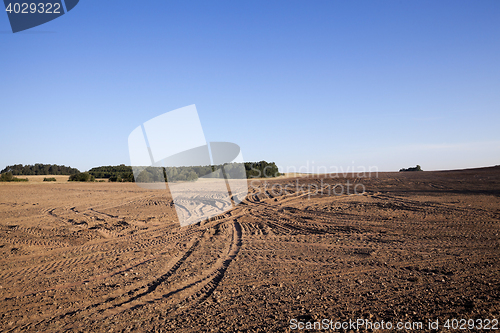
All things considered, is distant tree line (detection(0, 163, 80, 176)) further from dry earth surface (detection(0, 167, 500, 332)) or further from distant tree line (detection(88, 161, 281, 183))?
dry earth surface (detection(0, 167, 500, 332))

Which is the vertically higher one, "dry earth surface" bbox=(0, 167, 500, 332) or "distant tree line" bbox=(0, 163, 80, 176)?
"distant tree line" bbox=(0, 163, 80, 176)

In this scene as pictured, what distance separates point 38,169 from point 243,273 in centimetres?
6217

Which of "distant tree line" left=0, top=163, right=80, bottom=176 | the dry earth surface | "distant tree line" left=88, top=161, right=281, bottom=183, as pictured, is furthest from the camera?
"distant tree line" left=0, top=163, right=80, bottom=176

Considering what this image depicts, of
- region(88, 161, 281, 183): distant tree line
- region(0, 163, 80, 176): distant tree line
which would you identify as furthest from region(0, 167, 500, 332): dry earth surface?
region(0, 163, 80, 176): distant tree line

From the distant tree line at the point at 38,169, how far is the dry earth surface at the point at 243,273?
4970cm

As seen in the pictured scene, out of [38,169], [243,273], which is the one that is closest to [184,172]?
[38,169]

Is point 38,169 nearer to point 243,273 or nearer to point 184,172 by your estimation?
point 184,172

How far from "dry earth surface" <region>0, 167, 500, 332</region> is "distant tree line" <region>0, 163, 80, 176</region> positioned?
49.7 m

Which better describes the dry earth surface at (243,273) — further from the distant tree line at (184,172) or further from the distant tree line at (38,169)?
the distant tree line at (38,169)

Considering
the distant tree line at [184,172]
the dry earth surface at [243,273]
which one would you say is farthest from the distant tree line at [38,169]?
the dry earth surface at [243,273]

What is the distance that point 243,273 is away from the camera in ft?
17.0

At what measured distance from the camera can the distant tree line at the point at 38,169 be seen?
48.5 metres

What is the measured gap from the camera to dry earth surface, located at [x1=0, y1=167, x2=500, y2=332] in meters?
3.66

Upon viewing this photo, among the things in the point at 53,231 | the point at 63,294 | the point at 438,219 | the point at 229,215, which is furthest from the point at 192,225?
the point at 438,219
